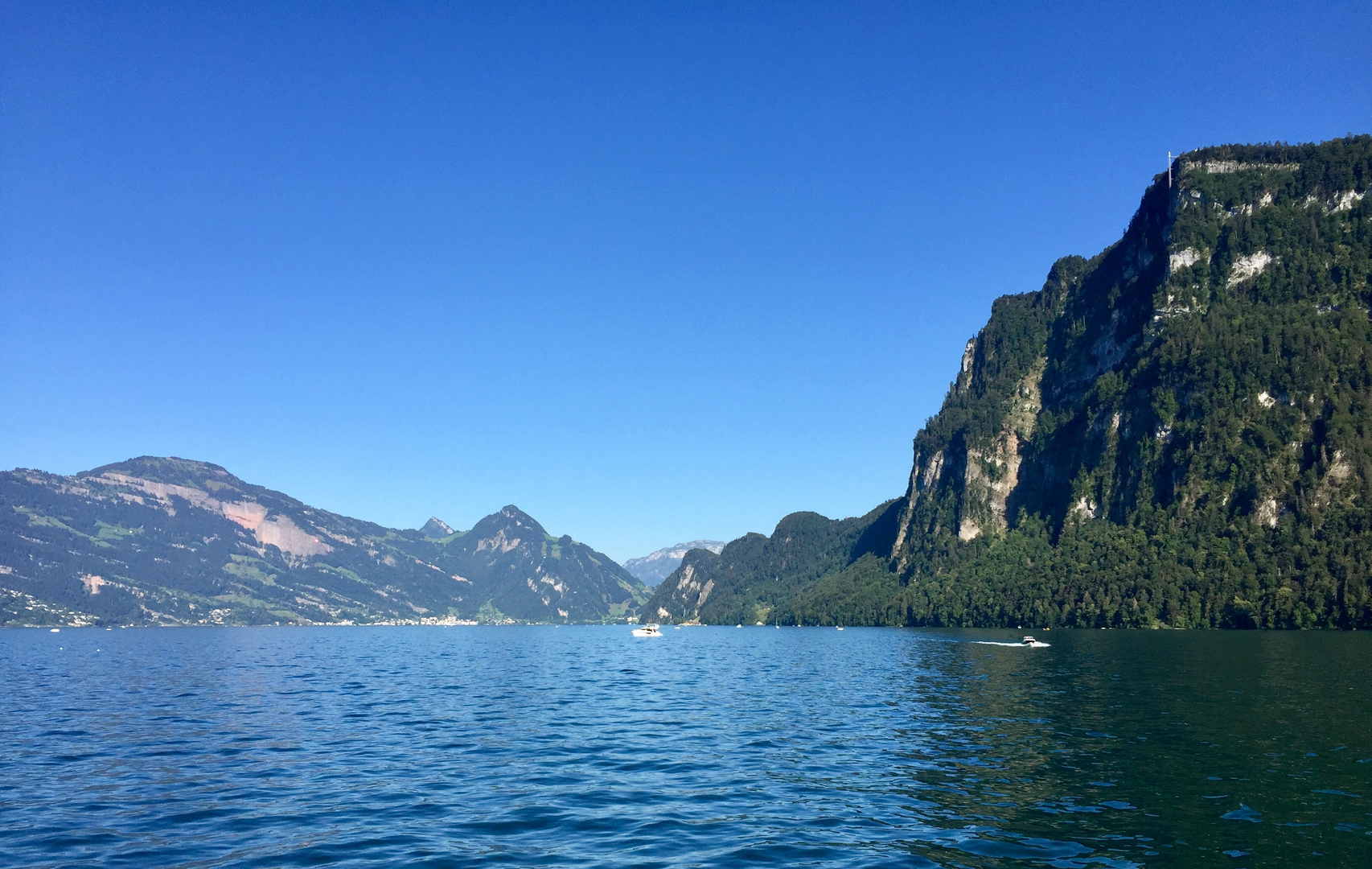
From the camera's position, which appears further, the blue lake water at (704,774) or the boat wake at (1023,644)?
the boat wake at (1023,644)

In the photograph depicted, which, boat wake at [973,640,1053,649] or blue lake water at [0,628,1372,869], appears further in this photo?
boat wake at [973,640,1053,649]

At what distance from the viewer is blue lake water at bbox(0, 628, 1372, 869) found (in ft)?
84.3

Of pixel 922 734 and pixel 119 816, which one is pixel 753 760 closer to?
pixel 922 734

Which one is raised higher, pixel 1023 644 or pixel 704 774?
pixel 704 774

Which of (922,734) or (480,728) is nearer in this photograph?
(922,734)

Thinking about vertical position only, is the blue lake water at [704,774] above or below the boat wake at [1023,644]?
above

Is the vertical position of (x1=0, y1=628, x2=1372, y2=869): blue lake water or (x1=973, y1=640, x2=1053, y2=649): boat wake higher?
(x1=0, y1=628, x2=1372, y2=869): blue lake water

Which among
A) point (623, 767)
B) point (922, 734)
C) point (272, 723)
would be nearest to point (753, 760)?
point (623, 767)

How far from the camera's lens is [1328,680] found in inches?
2702

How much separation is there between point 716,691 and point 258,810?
50.1 metres

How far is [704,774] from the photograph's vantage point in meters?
37.9

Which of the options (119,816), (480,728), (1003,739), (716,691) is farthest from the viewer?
(716,691)

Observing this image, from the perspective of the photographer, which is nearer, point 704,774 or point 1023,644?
point 704,774

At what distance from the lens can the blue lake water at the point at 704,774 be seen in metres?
25.7
